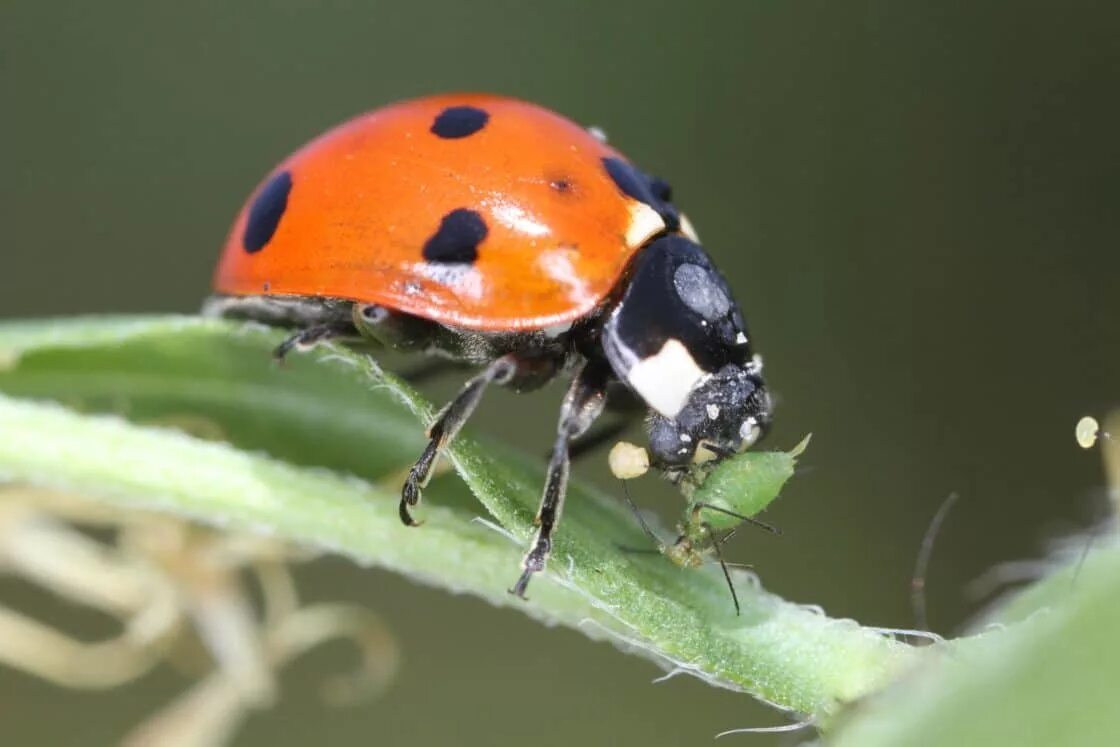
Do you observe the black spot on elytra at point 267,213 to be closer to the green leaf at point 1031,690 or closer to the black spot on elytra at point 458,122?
the black spot on elytra at point 458,122

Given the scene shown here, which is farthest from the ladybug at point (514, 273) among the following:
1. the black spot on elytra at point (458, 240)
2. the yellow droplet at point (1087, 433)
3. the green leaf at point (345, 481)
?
the yellow droplet at point (1087, 433)

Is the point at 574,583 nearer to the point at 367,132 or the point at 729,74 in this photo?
the point at 367,132

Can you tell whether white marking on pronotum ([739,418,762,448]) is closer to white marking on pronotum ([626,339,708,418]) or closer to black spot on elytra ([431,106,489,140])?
white marking on pronotum ([626,339,708,418])

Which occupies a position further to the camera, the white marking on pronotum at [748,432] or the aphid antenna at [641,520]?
the white marking on pronotum at [748,432]

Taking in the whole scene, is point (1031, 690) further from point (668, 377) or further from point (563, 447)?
point (668, 377)

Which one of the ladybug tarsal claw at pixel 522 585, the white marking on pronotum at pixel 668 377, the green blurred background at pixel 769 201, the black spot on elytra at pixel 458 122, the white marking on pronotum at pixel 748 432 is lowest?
the green blurred background at pixel 769 201

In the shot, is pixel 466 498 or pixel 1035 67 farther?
pixel 1035 67

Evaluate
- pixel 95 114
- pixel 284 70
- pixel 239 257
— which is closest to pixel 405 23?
pixel 284 70
